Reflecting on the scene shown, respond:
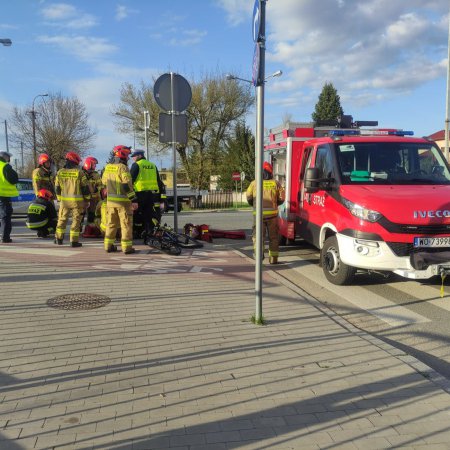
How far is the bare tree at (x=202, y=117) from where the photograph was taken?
1439 inches

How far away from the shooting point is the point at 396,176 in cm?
698

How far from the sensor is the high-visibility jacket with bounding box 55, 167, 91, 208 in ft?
29.8

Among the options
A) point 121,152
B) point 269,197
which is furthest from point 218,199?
point 269,197

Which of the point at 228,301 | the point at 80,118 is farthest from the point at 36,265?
the point at 80,118

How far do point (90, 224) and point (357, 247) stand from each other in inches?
280

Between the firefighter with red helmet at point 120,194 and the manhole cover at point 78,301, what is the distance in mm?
2757

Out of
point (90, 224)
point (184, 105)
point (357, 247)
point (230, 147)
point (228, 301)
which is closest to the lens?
point (228, 301)

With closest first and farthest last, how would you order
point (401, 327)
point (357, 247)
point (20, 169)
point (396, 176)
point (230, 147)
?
point (401, 327) < point (357, 247) < point (396, 176) < point (230, 147) < point (20, 169)

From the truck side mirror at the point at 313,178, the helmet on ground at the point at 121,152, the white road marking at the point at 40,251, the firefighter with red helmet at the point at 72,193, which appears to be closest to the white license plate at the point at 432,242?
the truck side mirror at the point at 313,178

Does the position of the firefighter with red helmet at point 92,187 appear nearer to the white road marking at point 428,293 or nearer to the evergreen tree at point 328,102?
the white road marking at point 428,293

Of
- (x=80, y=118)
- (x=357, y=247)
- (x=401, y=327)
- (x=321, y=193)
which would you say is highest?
(x=80, y=118)

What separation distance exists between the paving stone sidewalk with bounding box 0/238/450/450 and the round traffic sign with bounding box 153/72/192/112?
181 inches

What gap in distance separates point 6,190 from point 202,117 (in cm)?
2860

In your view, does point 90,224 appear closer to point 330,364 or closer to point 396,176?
point 396,176
